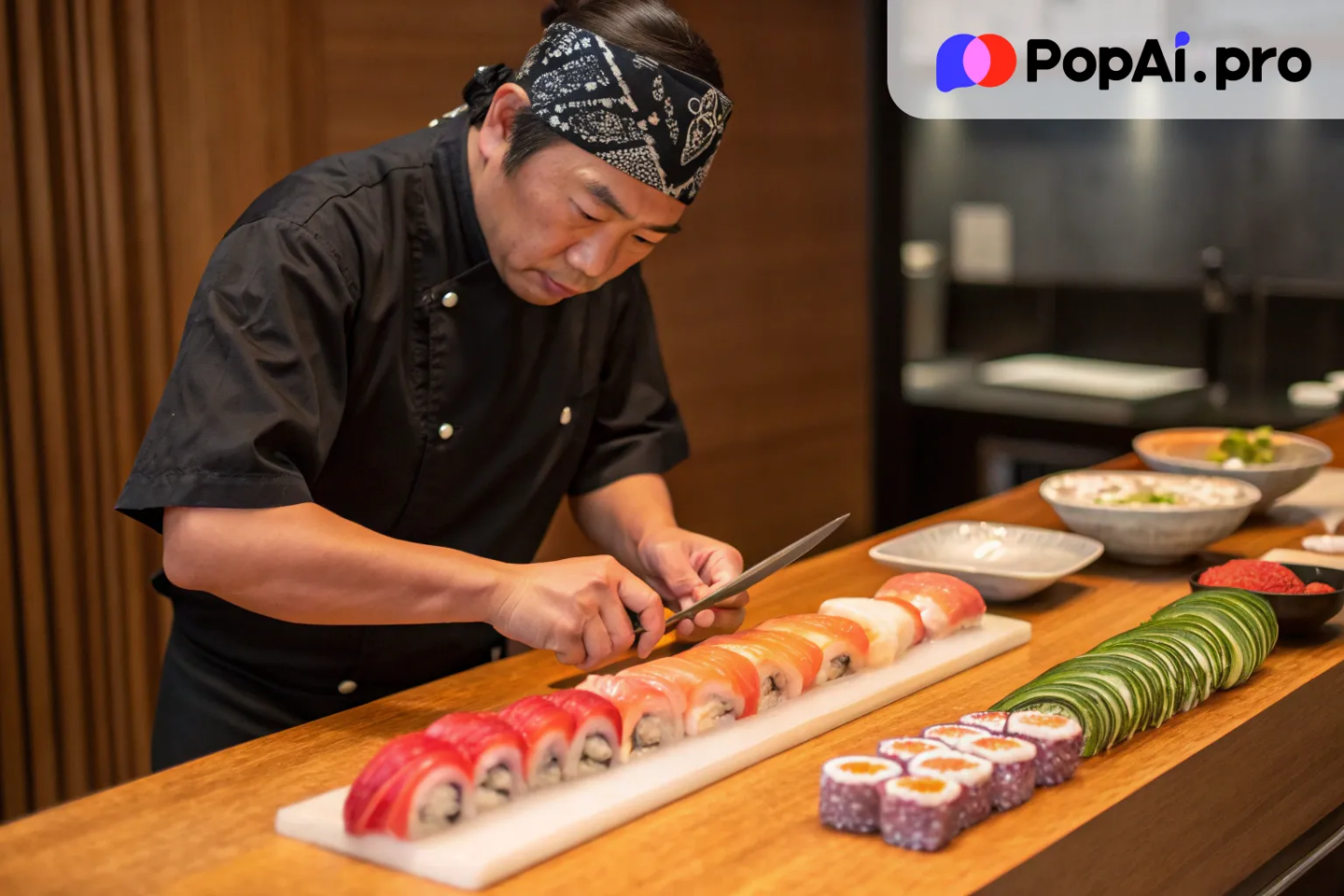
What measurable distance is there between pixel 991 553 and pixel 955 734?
876 mm

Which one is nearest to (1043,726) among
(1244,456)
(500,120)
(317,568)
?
(317,568)

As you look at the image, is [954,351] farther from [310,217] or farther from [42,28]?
[310,217]

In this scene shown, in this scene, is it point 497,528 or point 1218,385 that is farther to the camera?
point 1218,385

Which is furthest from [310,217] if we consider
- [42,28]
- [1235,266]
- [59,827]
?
[1235,266]

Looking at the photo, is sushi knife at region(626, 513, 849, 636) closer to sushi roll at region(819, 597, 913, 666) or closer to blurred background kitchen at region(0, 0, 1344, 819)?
sushi roll at region(819, 597, 913, 666)

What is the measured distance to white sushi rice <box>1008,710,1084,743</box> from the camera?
1.42m

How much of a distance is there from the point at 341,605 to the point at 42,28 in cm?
169

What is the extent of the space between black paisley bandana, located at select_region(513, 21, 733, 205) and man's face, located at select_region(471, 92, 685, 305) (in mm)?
20

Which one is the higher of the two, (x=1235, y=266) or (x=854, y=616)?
(x=1235, y=266)

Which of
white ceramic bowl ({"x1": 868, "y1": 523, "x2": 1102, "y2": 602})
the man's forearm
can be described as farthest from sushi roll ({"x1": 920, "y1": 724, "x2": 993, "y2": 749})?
white ceramic bowl ({"x1": 868, "y1": 523, "x2": 1102, "y2": 602})

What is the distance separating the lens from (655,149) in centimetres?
177

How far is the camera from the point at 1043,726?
4.71ft

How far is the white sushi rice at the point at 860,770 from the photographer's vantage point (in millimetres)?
1310

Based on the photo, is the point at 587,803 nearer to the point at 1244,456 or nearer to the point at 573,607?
the point at 573,607
